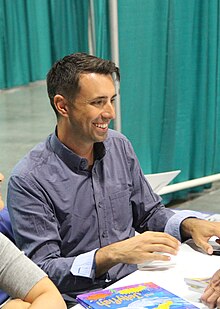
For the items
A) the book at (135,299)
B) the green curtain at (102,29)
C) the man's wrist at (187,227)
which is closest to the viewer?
the book at (135,299)

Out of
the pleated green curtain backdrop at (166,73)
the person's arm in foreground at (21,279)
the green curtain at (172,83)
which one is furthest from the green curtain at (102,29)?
the person's arm in foreground at (21,279)

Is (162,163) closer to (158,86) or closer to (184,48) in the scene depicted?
(158,86)

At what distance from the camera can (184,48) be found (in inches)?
165

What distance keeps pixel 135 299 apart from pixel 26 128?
5.46 m

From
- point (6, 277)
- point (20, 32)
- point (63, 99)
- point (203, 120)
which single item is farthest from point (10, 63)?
point (6, 277)

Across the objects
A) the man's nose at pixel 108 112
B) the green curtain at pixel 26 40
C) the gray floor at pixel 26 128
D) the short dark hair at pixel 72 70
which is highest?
the short dark hair at pixel 72 70

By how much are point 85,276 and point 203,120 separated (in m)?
2.76

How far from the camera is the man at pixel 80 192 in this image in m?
1.89

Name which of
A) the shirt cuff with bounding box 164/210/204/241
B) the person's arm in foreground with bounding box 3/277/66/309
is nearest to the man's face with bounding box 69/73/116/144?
the shirt cuff with bounding box 164/210/204/241

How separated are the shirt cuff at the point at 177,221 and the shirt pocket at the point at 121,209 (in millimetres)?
146

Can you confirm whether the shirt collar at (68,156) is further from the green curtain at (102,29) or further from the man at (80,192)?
the green curtain at (102,29)

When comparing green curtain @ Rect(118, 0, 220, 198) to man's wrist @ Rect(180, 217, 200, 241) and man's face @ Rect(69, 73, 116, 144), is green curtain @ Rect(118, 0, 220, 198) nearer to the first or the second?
man's face @ Rect(69, 73, 116, 144)

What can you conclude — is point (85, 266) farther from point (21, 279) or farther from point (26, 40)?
point (26, 40)

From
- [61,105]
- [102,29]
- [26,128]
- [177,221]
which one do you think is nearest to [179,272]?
[177,221]
